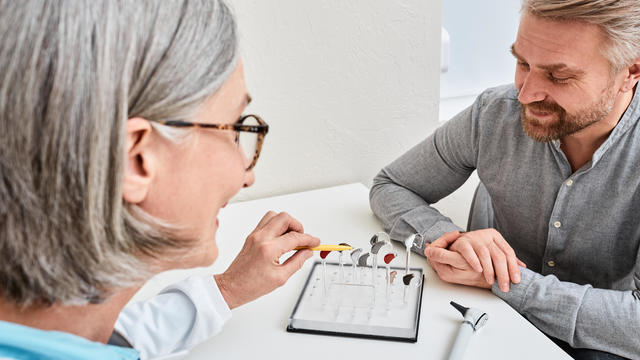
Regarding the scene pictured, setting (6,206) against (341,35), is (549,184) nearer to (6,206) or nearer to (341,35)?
(341,35)

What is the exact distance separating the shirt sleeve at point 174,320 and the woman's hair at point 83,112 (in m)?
0.26

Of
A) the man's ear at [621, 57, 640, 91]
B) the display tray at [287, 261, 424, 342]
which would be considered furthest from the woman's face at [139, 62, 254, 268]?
the man's ear at [621, 57, 640, 91]

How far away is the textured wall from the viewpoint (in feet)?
4.91

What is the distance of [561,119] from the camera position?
3.92 feet

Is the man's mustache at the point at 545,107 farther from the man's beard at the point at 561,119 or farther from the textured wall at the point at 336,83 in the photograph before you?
the textured wall at the point at 336,83

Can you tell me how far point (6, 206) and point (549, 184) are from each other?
3.70 ft

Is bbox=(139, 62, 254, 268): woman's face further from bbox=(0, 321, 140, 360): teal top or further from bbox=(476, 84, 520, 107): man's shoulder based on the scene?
bbox=(476, 84, 520, 107): man's shoulder

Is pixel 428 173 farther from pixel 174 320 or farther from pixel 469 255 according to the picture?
pixel 174 320

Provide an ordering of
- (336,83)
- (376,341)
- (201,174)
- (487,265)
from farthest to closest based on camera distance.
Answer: (336,83) < (487,265) < (376,341) < (201,174)

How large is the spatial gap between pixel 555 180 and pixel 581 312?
0.38 m

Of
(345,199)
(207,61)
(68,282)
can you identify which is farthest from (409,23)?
(68,282)

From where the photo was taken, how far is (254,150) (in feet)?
2.64

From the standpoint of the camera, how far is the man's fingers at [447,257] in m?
1.02

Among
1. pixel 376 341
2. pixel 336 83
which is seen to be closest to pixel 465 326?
pixel 376 341
